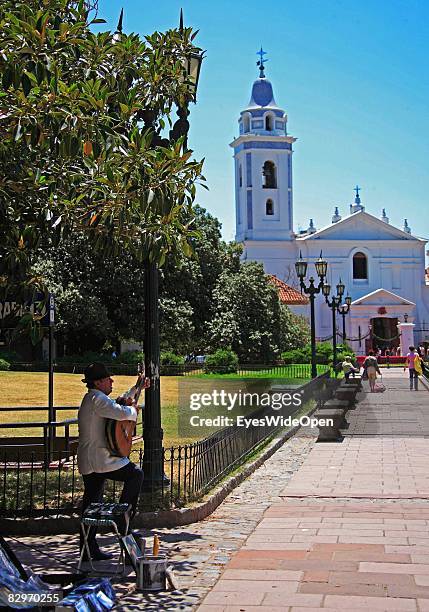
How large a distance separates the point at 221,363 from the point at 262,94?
41.8m

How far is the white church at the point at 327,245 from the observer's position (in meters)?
70.3

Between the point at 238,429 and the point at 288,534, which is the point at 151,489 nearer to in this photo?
the point at 288,534

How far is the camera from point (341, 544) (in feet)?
25.1

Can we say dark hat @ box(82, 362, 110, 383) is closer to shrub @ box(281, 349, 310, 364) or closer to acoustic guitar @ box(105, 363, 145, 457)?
acoustic guitar @ box(105, 363, 145, 457)

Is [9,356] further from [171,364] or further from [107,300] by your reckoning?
[171,364]

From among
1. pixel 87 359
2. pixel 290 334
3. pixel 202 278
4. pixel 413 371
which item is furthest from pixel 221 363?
pixel 290 334

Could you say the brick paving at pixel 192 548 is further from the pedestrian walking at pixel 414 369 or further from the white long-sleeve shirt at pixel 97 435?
the pedestrian walking at pixel 414 369

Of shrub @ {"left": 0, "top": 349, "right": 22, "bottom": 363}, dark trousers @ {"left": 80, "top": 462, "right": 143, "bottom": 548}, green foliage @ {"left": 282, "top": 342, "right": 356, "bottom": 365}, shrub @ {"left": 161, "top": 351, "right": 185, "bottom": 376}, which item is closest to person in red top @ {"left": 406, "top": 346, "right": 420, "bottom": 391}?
shrub @ {"left": 161, "top": 351, "right": 185, "bottom": 376}

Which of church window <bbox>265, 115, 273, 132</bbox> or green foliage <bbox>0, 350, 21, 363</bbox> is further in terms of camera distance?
church window <bbox>265, 115, 273, 132</bbox>

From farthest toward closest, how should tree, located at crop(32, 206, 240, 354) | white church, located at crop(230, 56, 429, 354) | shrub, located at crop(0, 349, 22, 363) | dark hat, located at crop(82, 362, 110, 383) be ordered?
white church, located at crop(230, 56, 429, 354)
tree, located at crop(32, 206, 240, 354)
shrub, located at crop(0, 349, 22, 363)
dark hat, located at crop(82, 362, 110, 383)

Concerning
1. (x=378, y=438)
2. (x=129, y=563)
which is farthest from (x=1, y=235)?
(x=378, y=438)

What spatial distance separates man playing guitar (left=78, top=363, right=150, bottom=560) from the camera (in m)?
Answer: 6.88

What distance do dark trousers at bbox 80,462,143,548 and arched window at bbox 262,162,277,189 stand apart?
66730 mm

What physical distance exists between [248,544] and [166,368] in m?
26.3
